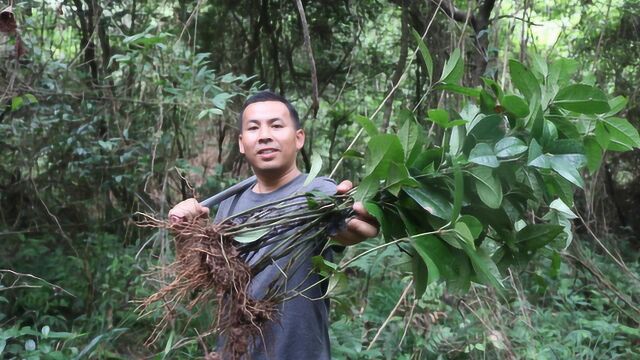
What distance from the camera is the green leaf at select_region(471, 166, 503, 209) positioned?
156cm

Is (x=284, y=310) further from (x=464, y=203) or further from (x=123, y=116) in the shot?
(x=123, y=116)

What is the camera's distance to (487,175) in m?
1.58

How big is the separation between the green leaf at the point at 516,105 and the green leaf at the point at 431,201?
10.4 inches

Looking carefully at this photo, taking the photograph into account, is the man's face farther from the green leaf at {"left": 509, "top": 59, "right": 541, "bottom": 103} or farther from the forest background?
the forest background

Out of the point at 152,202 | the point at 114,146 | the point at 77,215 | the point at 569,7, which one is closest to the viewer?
the point at 114,146

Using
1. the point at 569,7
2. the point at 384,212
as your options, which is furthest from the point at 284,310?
the point at 569,7

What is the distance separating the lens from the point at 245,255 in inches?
64.7

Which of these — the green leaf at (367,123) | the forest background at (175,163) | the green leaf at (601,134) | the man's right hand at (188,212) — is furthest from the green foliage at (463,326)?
the green leaf at (367,123)

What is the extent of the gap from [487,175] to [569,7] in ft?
11.0

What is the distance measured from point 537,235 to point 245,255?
30.0 inches

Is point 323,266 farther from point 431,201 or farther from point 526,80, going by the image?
point 526,80

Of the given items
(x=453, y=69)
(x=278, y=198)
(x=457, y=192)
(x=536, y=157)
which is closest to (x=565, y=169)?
(x=536, y=157)

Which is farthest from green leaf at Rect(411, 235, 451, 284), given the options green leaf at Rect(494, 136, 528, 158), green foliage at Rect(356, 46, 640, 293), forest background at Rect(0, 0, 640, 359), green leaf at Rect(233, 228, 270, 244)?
forest background at Rect(0, 0, 640, 359)

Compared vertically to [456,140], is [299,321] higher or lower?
lower
